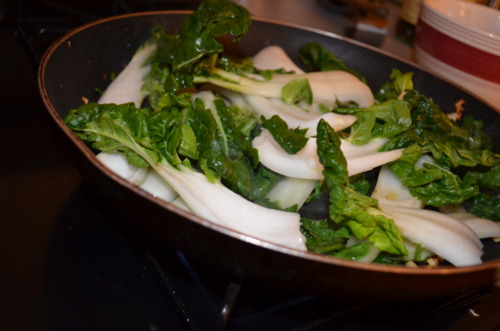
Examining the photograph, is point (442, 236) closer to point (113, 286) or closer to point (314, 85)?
point (314, 85)

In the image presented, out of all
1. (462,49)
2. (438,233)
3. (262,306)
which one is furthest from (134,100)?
(462,49)

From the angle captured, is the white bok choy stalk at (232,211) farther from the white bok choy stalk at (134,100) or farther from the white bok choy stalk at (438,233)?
the white bok choy stalk at (438,233)

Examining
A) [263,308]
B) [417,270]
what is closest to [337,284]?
[417,270]

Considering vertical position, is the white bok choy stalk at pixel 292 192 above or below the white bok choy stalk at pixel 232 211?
below

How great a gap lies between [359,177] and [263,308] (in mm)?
309

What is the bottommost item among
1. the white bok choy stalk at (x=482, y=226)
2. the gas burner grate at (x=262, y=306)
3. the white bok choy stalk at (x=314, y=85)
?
the gas burner grate at (x=262, y=306)

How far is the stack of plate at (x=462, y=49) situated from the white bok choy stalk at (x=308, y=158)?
0.50 meters

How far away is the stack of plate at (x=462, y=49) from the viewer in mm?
1176

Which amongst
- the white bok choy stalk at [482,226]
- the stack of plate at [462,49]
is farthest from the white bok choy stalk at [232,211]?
the stack of plate at [462,49]

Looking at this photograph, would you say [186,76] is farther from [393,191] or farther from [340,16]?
[340,16]

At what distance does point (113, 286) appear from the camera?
29.5 inches

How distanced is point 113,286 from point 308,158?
394 millimetres

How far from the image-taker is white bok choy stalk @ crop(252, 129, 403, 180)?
0.80 metres

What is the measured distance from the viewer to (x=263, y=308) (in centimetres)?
76
